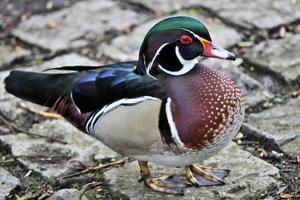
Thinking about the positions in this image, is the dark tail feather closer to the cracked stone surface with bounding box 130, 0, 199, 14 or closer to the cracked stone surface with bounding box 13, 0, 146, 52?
the cracked stone surface with bounding box 13, 0, 146, 52

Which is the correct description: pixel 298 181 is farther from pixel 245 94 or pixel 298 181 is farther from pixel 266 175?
pixel 245 94

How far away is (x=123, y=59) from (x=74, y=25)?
60 cm

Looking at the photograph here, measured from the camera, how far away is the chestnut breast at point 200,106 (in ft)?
8.53

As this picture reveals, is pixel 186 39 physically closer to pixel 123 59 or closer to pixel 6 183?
pixel 6 183

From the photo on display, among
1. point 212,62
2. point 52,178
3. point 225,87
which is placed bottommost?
point 52,178

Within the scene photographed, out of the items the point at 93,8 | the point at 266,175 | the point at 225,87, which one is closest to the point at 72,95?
the point at 225,87

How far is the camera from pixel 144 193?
294 centimetres

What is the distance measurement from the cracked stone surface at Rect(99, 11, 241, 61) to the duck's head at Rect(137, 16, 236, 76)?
136 centimetres

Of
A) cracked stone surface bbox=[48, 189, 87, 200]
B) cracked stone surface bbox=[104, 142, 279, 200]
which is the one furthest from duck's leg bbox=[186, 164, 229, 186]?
cracked stone surface bbox=[48, 189, 87, 200]

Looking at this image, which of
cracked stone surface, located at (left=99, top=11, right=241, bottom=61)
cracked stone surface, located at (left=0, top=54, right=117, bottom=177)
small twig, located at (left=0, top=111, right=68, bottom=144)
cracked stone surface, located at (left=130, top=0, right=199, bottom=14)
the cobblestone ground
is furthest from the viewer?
cracked stone surface, located at (left=130, top=0, right=199, bottom=14)

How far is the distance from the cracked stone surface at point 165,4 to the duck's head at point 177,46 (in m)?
1.91

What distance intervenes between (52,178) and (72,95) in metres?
0.44

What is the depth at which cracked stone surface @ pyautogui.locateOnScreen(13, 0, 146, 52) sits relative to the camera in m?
4.28

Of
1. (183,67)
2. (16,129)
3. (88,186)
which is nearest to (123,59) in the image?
(16,129)
